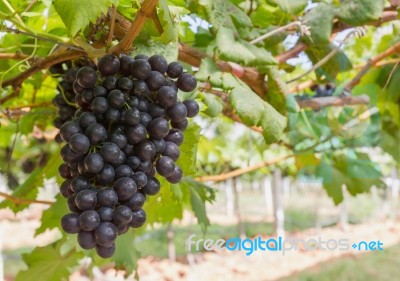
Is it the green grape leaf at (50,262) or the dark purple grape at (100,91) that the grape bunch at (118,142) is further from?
the green grape leaf at (50,262)

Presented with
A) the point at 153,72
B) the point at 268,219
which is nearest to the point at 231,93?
the point at 153,72

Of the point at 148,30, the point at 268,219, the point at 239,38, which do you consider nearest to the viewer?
the point at 148,30

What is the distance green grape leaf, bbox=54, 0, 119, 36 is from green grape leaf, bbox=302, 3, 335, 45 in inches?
23.7

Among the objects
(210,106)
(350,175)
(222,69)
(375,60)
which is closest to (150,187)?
(210,106)

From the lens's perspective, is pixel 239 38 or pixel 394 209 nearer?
pixel 239 38

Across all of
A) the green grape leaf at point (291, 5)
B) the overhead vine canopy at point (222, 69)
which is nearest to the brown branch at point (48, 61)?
the overhead vine canopy at point (222, 69)

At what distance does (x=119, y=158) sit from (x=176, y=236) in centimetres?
966

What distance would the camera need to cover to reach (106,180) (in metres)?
0.60

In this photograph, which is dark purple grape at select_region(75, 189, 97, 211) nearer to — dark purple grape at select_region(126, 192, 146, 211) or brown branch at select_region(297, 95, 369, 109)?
dark purple grape at select_region(126, 192, 146, 211)

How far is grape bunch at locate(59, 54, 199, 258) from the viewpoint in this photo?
1.90ft

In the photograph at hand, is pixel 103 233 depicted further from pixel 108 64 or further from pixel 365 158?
pixel 365 158

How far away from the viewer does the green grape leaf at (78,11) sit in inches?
23.1

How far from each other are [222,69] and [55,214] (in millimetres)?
491

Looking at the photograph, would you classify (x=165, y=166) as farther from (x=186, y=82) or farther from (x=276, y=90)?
(x=276, y=90)
